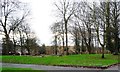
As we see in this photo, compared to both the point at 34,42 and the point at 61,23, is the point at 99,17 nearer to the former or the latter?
the point at 61,23

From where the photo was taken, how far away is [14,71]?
16141 mm

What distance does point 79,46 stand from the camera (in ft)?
249

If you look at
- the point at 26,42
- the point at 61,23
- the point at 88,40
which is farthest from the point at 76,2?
the point at 26,42

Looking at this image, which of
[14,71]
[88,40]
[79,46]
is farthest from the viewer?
[79,46]

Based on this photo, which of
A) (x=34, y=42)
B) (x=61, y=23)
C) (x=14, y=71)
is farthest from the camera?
(x=34, y=42)

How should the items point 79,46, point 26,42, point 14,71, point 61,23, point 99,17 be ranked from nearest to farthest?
point 14,71
point 99,17
point 61,23
point 79,46
point 26,42

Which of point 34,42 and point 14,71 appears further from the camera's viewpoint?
point 34,42

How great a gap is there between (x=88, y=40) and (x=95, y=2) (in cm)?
2385

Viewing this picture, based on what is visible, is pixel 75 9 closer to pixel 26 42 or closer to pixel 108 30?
pixel 108 30

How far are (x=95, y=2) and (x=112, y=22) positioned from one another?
175 inches

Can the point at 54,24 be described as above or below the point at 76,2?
below

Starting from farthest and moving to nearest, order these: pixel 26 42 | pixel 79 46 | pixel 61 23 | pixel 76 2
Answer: pixel 26 42, pixel 79 46, pixel 61 23, pixel 76 2

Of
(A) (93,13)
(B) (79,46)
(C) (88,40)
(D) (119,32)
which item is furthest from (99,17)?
(B) (79,46)

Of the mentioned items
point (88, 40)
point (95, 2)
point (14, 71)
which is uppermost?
point (95, 2)
